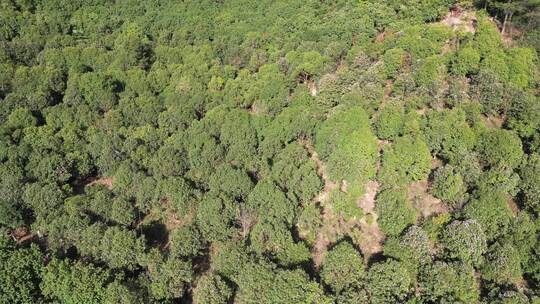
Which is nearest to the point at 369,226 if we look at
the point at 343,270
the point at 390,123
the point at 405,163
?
the point at 405,163

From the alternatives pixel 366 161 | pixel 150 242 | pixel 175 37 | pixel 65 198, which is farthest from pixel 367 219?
pixel 175 37

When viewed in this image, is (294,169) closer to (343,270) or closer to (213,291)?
(343,270)

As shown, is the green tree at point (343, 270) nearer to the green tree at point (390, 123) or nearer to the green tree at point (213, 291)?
the green tree at point (213, 291)

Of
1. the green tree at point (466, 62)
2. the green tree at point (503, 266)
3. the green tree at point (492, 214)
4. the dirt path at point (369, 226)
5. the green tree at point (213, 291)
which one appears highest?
the green tree at point (466, 62)

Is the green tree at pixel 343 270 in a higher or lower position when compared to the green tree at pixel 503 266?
higher

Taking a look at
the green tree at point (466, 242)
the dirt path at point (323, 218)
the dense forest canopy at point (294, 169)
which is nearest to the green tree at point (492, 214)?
the dense forest canopy at point (294, 169)

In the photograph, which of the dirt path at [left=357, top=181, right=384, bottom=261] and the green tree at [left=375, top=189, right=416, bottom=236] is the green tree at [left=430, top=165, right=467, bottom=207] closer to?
the green tree at [left=375, top=189, right=416, bottom=236]

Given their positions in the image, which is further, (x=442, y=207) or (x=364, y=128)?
(x=364, y=128)

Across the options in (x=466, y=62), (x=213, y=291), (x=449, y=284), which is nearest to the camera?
(x=449, y=284)

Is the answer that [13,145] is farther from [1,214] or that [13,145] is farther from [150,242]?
[150,242]
